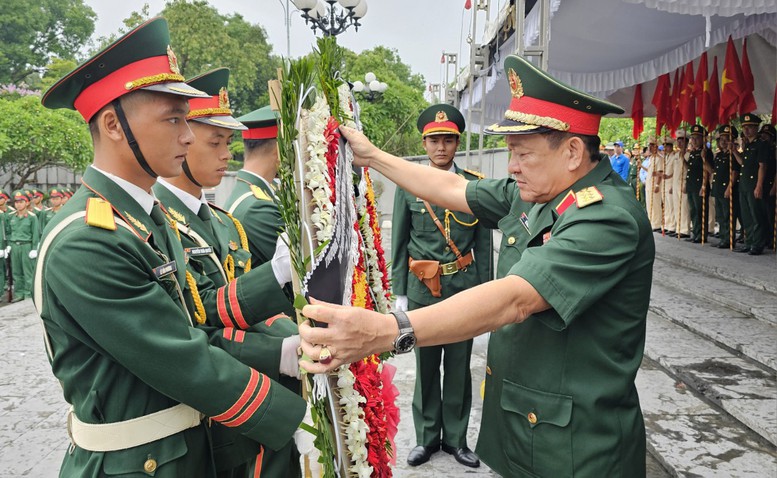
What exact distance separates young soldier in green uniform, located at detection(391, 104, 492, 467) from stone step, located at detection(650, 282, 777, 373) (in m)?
2.60

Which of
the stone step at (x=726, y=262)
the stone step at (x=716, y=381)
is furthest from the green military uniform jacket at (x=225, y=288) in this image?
the stone step at (x=726, y=262)

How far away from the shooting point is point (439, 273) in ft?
14.3

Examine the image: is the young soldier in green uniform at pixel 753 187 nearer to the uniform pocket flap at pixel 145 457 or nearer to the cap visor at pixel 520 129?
the cap visor at pixel 520 129

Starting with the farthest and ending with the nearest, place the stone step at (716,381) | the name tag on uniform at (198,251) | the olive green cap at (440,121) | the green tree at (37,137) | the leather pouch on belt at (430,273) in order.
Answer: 1. the green tree at (37,137)
2. the olive green cap at (440,121)
3. the leather pouch on belt at (430,273)
4. the stone step at (716,381)
5. the name tag on uniform at (198,251)

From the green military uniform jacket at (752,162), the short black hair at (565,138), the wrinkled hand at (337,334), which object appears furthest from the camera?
the green military uniform jacket at (752,162)

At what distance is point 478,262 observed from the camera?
4.49 m

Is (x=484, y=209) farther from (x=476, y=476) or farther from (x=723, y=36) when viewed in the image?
(x=723, y=36)

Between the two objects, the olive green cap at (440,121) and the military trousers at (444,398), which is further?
the olive green cap at (440,121)

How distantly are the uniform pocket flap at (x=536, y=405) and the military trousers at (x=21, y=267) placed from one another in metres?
13.7

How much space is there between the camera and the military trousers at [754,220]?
9445mm

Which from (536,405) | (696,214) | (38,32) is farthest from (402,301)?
(38,32)

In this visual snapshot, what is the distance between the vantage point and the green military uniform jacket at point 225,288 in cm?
227

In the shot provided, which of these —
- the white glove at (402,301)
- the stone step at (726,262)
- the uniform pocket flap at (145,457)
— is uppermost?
the uniform pocket flap at (145,457)

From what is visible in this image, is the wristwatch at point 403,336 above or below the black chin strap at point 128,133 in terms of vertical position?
below
